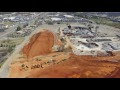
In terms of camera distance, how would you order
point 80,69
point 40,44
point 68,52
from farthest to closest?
point 40,44, point 68,52, point 80,69

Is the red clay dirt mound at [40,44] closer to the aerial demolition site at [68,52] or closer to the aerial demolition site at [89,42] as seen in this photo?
the aerial demolition site at [68,52]

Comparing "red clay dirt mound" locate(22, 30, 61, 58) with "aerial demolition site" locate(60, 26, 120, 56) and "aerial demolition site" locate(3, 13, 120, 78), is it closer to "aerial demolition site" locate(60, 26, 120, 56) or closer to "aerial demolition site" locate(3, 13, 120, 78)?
"aerial demolition site" locate(3, 13, 120, 78)

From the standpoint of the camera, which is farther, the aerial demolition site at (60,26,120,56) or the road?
the aerial demolition site at (60,26,120,56)

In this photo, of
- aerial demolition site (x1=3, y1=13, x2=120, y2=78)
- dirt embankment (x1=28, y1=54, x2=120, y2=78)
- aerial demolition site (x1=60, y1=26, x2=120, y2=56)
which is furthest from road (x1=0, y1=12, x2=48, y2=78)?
aerial demolition site (x1=60, y1=26, x2=120, y2=56)

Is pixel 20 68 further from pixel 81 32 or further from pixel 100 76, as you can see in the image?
pixel 81 32

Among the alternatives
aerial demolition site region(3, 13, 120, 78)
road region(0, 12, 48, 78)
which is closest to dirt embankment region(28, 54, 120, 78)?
aerial demolition site region(3, 13, 120, 78)

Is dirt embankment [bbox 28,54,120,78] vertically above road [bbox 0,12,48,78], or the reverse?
road [bbox 0,12,48,78]

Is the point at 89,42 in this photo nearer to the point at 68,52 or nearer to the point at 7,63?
the point at 68,52

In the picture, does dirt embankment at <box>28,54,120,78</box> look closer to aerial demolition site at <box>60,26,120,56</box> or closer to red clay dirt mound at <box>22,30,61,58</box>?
aerial demolition site at <box>60,26,120,56</box>

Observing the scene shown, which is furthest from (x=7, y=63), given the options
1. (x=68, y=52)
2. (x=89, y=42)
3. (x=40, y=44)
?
(x=89, y=42)
